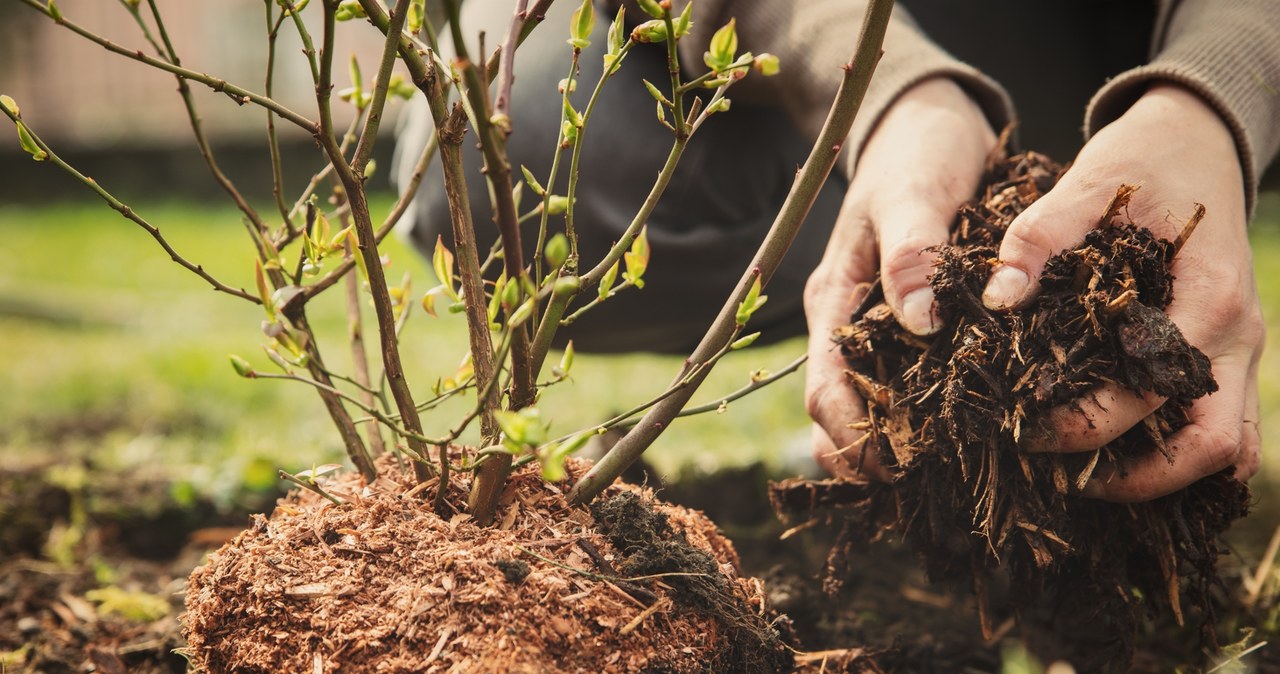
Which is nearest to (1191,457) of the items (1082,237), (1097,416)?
(1097,416)

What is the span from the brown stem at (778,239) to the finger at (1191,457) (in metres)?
0.56

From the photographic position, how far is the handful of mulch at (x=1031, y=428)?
47.3 inches

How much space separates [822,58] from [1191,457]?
3.55 feet

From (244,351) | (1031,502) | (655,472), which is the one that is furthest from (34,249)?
(1031,502)

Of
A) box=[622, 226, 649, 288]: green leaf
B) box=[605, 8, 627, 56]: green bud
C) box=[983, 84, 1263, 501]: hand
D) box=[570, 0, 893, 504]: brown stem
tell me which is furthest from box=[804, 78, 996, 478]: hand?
box=[605, 8, 627, 56]: green bud

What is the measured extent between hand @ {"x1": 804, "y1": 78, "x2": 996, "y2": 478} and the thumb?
97 mm

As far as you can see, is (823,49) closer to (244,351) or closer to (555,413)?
(555,413)

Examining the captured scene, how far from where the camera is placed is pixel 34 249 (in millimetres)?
7520

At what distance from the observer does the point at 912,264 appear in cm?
133

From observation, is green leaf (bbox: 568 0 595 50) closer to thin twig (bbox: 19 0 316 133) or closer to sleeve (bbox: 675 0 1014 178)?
thin twig (bbox: 19 0 316 133)

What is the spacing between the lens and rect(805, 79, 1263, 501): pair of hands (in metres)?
1.24

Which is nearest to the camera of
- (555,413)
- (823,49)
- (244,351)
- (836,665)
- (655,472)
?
(836,665)

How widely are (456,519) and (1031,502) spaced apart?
0.79 metres

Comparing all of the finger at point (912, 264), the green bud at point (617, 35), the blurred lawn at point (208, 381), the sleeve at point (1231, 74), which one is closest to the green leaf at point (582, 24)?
the green bud at point (617, 35)
